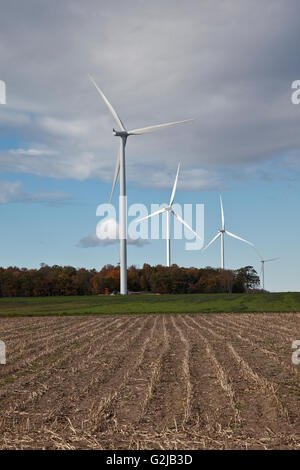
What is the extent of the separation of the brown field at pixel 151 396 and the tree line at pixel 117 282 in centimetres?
10881

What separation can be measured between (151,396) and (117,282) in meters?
140

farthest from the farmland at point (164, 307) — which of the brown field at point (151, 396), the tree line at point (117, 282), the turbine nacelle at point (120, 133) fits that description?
the tree line at point (117, 282)

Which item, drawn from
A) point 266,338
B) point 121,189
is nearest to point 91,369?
point 266,338

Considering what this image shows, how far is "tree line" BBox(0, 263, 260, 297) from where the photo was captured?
142 m

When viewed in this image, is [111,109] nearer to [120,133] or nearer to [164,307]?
[120,133]

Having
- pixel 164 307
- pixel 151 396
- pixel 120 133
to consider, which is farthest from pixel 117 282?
pixel 151 396

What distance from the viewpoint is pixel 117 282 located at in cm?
15512

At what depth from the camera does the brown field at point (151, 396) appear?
11477 millimetres

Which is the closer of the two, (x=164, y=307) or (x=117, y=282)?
(x=164, y=307)

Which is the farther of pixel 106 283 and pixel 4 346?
pixel 106 283

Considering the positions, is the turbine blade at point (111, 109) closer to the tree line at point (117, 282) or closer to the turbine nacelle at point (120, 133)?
the turbine nacelle at point (120, 133)

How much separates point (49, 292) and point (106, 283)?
18892 millimetres
